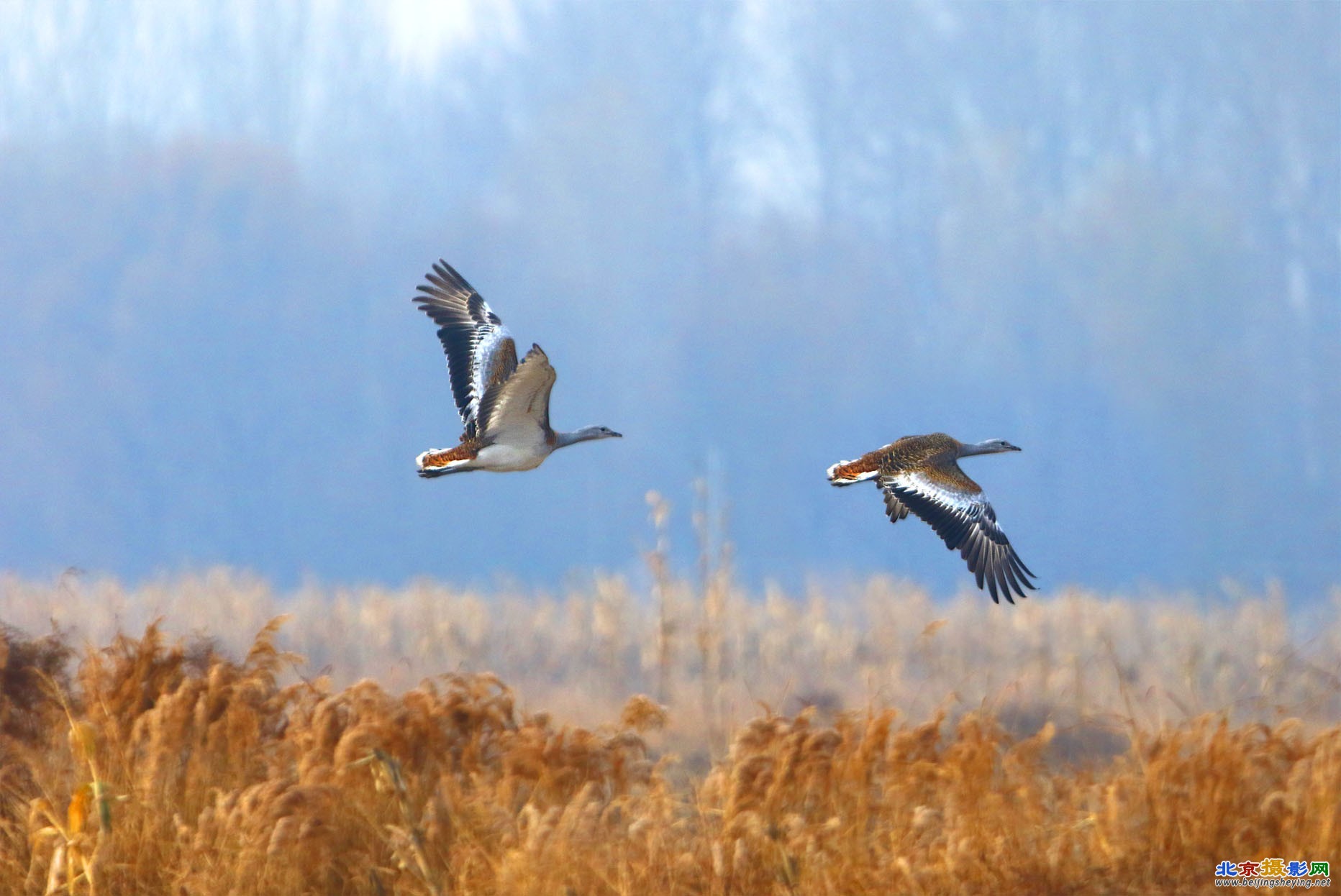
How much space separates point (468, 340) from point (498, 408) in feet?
3.94

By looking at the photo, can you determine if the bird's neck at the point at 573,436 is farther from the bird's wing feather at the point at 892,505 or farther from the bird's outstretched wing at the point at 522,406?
the bird's wing feather at the point at 892,505

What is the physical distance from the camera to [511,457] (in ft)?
17.2

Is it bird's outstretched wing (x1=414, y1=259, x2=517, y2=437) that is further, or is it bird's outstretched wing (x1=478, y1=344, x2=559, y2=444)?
bird's outstretched wing (x1=414, y1=259, x2=517, y2=437)

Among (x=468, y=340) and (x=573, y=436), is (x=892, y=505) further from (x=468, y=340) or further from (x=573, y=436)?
(x=468, y=340)

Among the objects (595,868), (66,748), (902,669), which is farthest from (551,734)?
(902,669)

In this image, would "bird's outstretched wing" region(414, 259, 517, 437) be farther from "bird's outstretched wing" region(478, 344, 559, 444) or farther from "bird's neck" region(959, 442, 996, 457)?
"bird's neck" region(959, 442, 996, 457)

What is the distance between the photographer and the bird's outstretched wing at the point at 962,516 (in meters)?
5.38

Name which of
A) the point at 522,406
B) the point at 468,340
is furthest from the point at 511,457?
the point at 468,340

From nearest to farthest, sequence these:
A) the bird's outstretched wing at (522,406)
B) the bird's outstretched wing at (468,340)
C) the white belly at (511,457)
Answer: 1. the white belly at (511,457)
2. the bird's outstretched wing at (522,406)
3. the bird's outstretched wing at (468,340)

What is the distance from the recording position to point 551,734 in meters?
7.39

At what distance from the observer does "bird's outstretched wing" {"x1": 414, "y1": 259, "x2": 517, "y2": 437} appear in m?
6.01

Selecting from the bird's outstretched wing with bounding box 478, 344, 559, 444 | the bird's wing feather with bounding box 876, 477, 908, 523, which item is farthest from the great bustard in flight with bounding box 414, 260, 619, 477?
the bird's wing feather with bounding box 876, 477, 908, 523

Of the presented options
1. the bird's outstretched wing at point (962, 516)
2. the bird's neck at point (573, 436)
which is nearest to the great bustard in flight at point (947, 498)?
the bird's outstretched wing at point (962, 516)

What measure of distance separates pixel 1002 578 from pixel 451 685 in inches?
137
